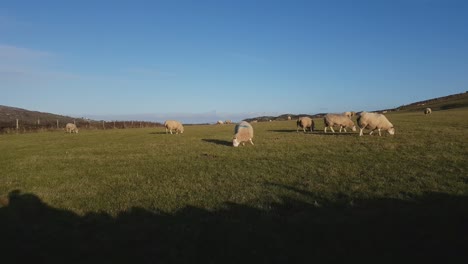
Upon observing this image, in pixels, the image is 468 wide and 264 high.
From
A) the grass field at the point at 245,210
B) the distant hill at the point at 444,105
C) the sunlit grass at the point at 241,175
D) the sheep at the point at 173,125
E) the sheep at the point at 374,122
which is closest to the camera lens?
Result: the grass field at the point at 245,210

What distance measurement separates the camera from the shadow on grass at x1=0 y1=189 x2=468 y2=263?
23.2 ft

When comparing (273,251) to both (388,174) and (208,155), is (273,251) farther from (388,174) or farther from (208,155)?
(208,155)

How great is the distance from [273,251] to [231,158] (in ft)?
40.1

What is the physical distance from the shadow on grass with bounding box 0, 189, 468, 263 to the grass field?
0.09 feet

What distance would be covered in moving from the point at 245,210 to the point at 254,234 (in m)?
1.86

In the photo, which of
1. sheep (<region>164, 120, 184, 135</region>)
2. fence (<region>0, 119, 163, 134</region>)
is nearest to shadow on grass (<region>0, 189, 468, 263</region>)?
sheep (<region>164, 120, 184, 135</region>)

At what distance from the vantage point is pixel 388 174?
13.6 metres

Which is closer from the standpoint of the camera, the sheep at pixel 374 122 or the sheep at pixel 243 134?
the sheep at pixel 243 134

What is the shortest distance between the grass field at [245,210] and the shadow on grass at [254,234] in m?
0.03

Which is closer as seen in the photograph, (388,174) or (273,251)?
(273,251)

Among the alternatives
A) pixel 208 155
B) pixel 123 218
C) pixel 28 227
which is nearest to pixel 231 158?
pixel 208 155

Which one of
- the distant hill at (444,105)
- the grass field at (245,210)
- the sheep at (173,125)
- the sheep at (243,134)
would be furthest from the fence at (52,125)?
the distant hill at (444,105)

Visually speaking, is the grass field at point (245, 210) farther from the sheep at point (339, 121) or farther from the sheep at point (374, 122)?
the sheep at point (339, 121)

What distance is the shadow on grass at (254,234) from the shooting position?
7.08 metres
